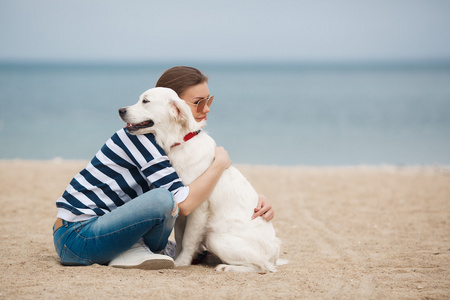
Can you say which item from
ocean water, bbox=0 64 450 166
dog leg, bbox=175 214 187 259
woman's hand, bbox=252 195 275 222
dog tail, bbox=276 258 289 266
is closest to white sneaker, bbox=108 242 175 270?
dog leg, bbox=175 214 187 259

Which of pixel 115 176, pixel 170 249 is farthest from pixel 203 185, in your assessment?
pixel 170 249

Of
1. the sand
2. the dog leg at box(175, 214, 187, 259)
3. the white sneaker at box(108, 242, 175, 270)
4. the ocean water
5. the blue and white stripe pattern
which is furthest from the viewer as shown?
the ocean water

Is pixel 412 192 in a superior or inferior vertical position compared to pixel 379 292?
superior

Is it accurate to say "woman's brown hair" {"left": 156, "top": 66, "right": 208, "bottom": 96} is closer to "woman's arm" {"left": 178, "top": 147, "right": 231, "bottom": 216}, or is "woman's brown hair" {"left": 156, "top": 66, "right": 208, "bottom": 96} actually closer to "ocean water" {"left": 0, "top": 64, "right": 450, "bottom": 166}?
"woman's arm" {"left": 178, "top": 147, "right": 231, "bottom": 216}

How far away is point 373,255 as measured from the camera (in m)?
4.84

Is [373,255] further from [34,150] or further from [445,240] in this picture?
[34,150]

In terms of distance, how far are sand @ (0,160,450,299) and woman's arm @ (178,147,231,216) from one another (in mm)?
578

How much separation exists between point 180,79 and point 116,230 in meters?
1.49

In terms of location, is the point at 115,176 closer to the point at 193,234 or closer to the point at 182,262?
the point at 193,234

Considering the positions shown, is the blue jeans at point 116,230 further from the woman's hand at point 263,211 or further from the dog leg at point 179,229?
the woman's hand at point 263,211

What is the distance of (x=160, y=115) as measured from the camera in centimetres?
395

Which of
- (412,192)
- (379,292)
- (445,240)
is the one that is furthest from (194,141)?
(412,192)

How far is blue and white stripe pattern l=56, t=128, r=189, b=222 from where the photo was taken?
376 cm

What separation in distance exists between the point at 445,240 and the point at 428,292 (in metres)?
2.20
